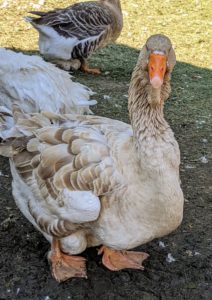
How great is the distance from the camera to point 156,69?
3.18 metres

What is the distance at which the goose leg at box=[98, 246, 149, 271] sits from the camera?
13.1 ft

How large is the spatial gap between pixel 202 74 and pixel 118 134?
14.5ft

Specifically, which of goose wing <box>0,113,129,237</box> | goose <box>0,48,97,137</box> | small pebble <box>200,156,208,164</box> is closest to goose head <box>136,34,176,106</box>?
goose wing <box>0,113,129,237</box>

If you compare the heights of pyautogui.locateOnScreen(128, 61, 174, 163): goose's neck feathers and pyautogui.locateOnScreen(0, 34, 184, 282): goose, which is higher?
pyautogui.locateOnScreen(128, 61, 174, 163): goose's neck feathers

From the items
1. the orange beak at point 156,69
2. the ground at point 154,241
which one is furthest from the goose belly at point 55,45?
the orange beak at point 156,69

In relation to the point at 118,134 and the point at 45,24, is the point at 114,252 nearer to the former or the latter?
the point at 118,134

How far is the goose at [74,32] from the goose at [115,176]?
13.1ft

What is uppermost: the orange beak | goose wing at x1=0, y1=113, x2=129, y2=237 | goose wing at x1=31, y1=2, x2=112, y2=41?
the orange beak

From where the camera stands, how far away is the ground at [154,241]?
3848 mm

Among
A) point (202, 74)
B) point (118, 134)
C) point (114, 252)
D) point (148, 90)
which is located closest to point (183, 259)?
point (114, 252)

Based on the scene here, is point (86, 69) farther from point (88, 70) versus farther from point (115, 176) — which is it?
point (115, 176)

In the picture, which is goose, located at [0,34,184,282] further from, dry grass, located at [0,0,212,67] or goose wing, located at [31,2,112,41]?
dry grass, located at [0,0,212,67]

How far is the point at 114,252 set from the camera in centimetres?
408

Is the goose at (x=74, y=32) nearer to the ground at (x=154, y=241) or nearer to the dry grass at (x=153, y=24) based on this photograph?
the ground at (x=154, y=241)
